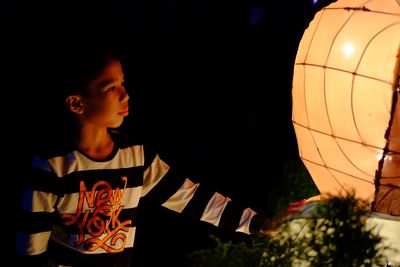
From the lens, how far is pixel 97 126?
2.31 m

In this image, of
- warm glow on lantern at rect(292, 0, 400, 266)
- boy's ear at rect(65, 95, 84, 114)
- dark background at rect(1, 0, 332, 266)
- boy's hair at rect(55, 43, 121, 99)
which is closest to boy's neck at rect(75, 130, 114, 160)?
boy's ear at rect(65, 95, 84, 114)

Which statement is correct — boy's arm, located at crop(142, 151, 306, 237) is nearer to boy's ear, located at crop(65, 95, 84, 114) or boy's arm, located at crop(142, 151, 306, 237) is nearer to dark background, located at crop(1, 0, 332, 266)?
boy's ear, located at crop(65, 95, 84, 114)

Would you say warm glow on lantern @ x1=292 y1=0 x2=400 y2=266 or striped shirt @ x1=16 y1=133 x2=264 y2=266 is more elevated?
warm glow on lantern @ x1=292 y1=0 x2=400 y2=266

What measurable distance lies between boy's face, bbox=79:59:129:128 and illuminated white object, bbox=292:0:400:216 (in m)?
0.90

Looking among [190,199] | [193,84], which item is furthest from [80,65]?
[193,84]

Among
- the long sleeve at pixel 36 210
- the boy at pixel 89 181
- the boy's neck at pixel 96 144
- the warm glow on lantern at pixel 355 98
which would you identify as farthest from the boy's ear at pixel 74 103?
the warm glow on lantern at pixel 355 98

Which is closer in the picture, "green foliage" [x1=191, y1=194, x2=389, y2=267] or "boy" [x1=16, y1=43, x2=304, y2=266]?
"green foliage" [x1=191, y1=194, x2=389, y2=267]

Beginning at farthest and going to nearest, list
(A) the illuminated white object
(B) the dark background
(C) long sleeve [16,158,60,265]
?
(B) the dark background → (C) long sleeve [16,158,60,265] → (A) the illuminated white object

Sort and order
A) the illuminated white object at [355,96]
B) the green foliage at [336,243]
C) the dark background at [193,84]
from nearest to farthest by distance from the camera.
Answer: the green foliage at [336,243] < the illuminated white object at [355,96] < the dark background at [193,84]

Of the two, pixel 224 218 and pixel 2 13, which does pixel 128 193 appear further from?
pixel 2 13

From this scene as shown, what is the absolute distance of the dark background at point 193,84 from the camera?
2.81 meters

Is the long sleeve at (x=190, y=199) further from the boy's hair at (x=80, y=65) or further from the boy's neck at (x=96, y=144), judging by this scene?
the boy's hair at (x=80, y=65)

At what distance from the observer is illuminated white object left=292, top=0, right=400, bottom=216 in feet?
6.05

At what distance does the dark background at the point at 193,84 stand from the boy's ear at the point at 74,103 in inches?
19.3
